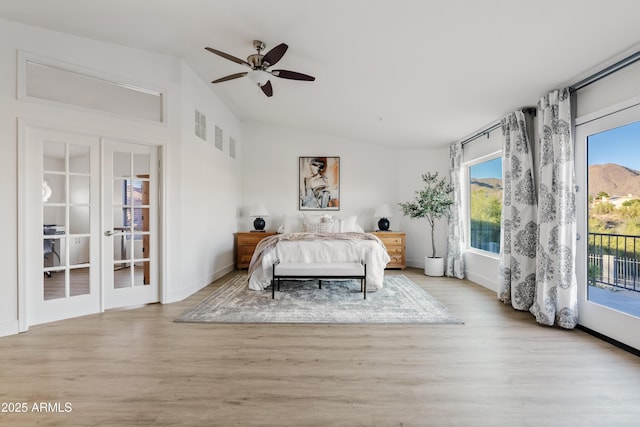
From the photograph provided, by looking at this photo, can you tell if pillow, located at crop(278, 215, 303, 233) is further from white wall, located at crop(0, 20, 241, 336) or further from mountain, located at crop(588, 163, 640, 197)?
mountain, located at crop(588, 163, 640, 197)

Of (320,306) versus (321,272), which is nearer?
(320,306)

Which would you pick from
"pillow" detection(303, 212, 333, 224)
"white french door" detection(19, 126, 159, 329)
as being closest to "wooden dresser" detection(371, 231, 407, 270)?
"pillow" detection(303, 212, 333, 224)

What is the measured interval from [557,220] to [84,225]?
16.9 feet

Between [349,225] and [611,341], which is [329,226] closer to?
[349,225]

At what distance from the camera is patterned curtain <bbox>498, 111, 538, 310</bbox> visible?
368 centimetres

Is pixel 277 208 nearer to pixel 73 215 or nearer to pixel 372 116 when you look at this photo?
pixel 372 116

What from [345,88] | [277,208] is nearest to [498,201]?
[345,88]

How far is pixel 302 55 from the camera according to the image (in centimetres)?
347

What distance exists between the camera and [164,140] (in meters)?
3.92

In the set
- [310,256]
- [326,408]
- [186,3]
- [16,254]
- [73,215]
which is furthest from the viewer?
[310,256]

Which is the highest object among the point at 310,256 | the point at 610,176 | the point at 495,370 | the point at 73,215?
the point at 610,176

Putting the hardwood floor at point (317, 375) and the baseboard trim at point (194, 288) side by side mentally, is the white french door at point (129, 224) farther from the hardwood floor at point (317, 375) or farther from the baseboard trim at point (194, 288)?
the hardwood floor at point (317, 375)

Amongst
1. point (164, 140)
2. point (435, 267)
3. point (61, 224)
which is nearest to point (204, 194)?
point (164, 140)

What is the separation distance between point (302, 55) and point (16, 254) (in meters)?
3.57
